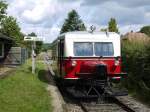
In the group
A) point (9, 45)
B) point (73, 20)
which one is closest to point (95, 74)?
point (9, 45)

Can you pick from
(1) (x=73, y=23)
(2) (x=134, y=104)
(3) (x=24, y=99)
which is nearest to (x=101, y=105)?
(2) (x=134, y=104)

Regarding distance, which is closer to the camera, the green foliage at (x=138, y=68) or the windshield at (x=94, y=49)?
the windshield at (x=94, y=49)

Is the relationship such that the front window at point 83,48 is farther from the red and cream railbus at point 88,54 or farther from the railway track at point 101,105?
the railway track at point 101,105

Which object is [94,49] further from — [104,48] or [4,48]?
[4,48]

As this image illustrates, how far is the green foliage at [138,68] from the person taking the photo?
16.6 m

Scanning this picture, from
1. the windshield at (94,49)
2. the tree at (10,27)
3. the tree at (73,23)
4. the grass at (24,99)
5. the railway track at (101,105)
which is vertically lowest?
the railway track at (101,105)

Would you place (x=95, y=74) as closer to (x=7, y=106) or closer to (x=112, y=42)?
(x=112, y=42)

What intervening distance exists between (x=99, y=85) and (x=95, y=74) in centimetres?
56

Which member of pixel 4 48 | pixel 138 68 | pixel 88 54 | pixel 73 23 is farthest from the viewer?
pixel 73 23

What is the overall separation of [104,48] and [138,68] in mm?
2705

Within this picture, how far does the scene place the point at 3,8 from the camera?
42.2 metres

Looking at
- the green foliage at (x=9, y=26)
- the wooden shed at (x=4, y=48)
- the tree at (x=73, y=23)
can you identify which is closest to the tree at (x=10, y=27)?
the green foliage at (x=9, y=26)

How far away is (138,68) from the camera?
59.0ft

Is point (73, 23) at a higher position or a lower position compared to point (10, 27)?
higher
